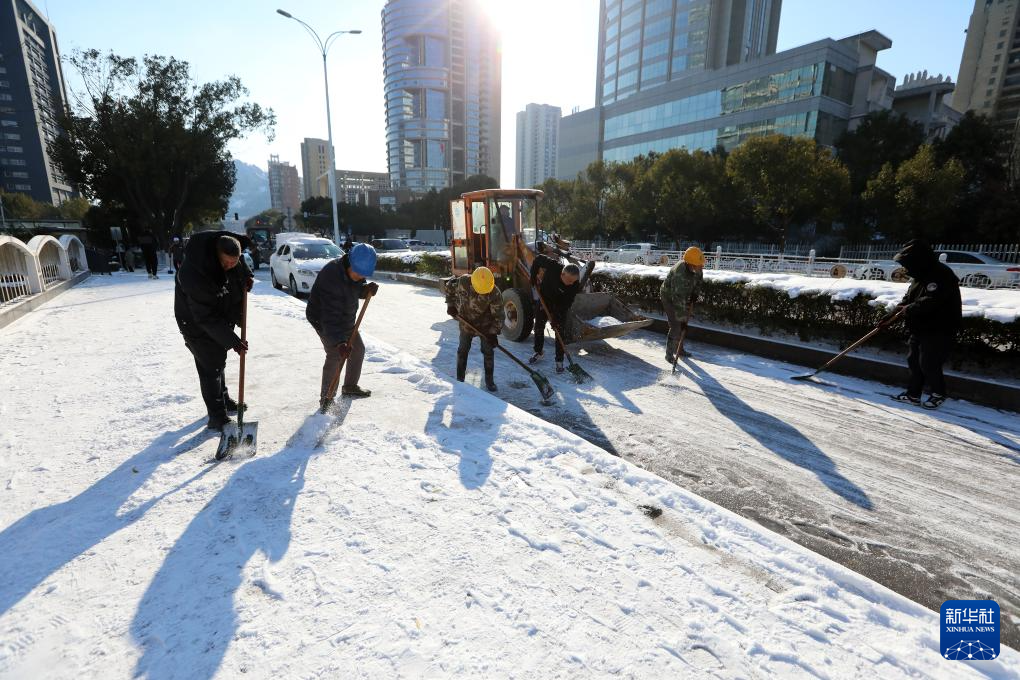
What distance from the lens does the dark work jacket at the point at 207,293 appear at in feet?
10.9

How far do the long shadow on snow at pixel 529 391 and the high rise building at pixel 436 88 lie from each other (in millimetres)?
118919

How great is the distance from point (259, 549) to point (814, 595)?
2.78 meters

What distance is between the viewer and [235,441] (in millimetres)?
3404

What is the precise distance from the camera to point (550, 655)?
180cm

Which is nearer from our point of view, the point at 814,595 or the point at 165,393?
the point at 814,595

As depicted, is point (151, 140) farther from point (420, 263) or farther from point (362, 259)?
point (362, 259)

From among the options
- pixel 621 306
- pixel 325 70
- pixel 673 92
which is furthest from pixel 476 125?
pixel 621 306

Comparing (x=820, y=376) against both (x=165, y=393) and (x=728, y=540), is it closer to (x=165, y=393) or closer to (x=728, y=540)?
(x=728, y=540)

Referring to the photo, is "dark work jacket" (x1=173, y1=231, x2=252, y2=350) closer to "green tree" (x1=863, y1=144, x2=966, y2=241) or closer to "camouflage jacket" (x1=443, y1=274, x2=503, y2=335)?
"camouflage jacket" (x1=443, y1=274, x2=503, y2=335)

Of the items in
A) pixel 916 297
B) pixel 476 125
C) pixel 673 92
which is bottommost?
pixel 916 297

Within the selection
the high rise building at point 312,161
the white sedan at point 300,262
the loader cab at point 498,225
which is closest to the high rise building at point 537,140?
the high rise building at point 312,161

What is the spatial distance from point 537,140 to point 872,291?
171875 mm

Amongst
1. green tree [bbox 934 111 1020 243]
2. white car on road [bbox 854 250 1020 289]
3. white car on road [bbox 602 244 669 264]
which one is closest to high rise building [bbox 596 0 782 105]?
green tree [bbox 934 111 1020 243]

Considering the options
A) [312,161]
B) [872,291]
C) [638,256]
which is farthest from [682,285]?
[312,161]
